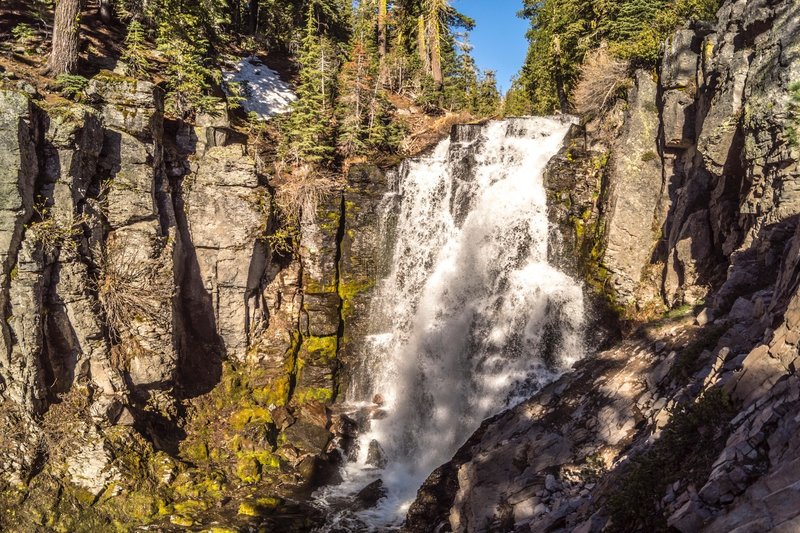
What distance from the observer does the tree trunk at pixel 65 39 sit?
667 inches

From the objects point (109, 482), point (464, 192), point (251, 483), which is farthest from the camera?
point (464, 192)

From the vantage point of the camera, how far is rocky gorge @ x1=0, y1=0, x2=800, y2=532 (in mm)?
7750

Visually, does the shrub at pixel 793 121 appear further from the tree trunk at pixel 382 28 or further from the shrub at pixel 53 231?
the tree trunk at pixel 382 28

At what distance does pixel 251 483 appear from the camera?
51.9ft

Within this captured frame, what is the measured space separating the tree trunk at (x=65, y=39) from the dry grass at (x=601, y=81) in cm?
1850

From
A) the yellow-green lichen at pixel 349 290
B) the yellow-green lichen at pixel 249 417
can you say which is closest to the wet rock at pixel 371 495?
the yellow-green lichen at pixel 249 417

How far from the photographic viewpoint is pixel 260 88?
26359 millimetres

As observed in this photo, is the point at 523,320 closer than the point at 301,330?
Yes

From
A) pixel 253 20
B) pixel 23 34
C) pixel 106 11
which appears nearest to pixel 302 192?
pixel 23 34

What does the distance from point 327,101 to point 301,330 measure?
989cm

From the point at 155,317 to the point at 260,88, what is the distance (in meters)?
14.8

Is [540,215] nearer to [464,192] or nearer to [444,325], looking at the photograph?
[464,192]

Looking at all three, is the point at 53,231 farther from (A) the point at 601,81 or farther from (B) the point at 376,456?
(A) the point at 601,81

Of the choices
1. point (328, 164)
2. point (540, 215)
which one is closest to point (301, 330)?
point (328, 164)
